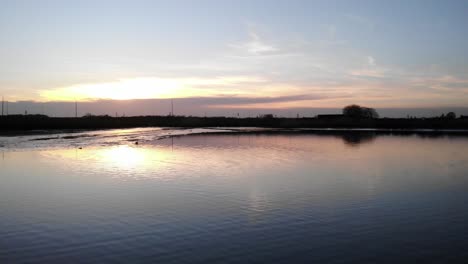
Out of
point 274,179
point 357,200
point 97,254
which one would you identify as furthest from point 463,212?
point 97,254

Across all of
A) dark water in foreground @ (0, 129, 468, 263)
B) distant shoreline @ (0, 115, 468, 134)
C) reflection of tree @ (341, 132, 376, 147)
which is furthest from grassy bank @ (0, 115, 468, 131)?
dark water in foreground @ (0, 129, 468, 263)

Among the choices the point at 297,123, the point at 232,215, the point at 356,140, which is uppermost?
the point at 297,123

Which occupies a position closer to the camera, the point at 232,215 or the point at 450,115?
the point at 232,215

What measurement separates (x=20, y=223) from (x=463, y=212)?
39.0ft

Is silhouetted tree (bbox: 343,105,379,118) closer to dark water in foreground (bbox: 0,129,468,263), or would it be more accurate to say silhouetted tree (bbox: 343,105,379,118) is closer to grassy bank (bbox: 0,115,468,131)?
grassy bank (bbox: 0,115,468,131)

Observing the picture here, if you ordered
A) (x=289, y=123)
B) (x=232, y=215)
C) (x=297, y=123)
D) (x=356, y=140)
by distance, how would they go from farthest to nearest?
(x=289, y=123)
(x=297, y=123)
(x=356, y=140)
(x=232, y=215)

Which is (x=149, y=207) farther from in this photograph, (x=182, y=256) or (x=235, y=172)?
(x=235, y=172)

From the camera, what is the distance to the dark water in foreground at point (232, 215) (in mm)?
8727

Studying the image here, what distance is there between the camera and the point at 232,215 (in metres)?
11.8

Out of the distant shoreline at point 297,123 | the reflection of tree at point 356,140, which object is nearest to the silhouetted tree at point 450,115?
the distant shoreline at point 297,123

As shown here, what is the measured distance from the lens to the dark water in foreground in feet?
28.6

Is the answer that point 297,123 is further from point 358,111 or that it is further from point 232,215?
point 232,215

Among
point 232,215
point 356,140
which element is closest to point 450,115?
point 356,140

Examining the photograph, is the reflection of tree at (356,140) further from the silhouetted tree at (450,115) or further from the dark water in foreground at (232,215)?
the silhouetted tree at (450,115)
